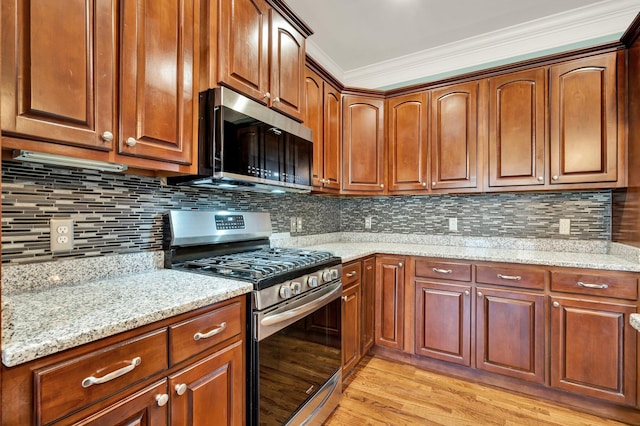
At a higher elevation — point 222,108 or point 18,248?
point 222,108

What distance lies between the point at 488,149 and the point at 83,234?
106 inches

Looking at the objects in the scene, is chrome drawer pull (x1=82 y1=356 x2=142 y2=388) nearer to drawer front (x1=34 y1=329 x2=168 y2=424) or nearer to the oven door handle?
drawer front (x1=34 y1=329 x2=168 y2=424)

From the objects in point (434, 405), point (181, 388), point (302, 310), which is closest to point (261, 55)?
point (302, 310)

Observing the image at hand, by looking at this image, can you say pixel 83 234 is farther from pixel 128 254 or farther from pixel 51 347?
pixel 51 347

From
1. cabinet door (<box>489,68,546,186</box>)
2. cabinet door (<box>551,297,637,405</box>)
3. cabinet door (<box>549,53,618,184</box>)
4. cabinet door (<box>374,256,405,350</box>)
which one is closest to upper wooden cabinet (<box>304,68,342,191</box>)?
cabinet door (<box>374,256,405,350</box>)

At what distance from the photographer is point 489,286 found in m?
2.16

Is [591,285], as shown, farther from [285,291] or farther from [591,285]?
[285,291]

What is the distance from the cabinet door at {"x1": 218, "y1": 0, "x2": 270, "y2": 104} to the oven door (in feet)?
3.70

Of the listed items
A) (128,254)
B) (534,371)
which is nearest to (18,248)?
(128,254)

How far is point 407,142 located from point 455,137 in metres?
0.40

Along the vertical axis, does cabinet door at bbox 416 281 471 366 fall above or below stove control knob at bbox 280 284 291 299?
below

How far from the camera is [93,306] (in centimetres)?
95

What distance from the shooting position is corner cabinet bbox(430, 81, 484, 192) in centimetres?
249

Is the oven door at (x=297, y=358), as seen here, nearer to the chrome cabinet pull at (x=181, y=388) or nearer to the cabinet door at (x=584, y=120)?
the chrome cabinet pull at (x=181, y=388)
